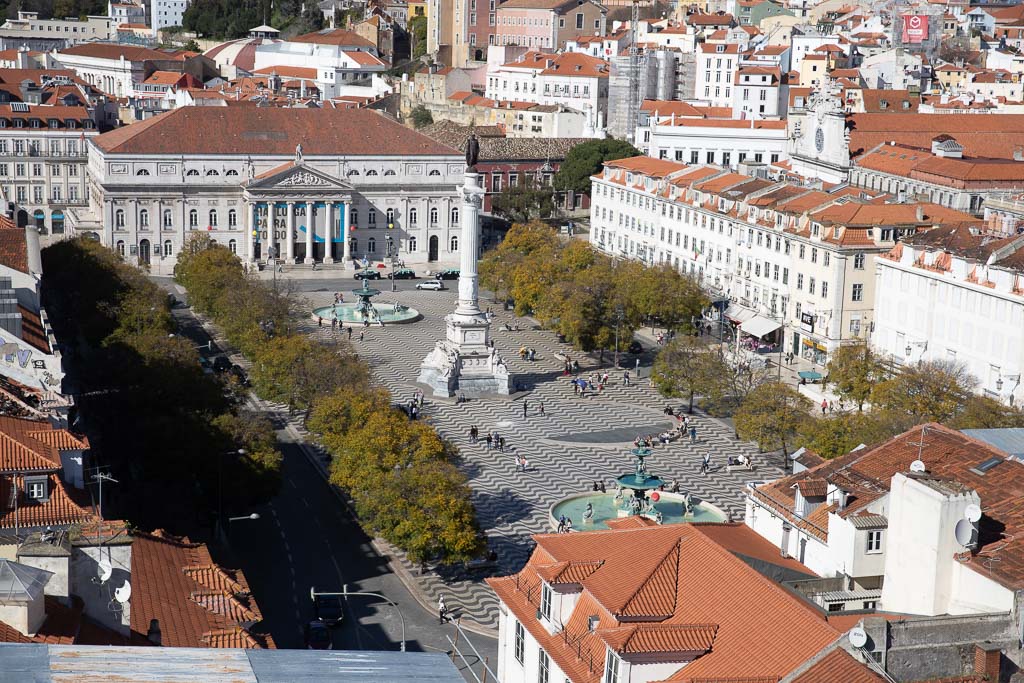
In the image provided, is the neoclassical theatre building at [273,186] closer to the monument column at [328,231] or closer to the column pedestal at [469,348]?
the monument column at [328,231]

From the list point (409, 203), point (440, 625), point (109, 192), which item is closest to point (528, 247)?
point (409, 203)

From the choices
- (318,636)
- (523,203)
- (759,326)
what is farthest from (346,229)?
(318,636)

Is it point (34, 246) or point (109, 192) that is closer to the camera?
point (34, 246)

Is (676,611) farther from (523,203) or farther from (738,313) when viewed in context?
(523,203)

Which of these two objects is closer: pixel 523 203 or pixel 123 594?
pixel 123 594

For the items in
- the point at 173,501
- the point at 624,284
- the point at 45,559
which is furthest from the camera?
the point at 624,284

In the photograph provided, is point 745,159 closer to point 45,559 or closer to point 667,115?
point 667,115
